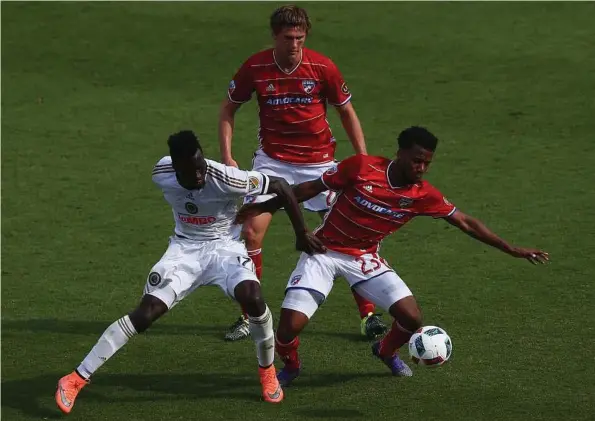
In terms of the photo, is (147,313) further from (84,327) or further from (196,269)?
(84,327)

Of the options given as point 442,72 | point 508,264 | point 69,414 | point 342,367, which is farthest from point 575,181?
point 69,414

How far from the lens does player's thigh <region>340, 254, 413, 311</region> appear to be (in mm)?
9836

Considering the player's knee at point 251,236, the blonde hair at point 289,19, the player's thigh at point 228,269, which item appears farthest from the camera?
the player's knee at point 251,236

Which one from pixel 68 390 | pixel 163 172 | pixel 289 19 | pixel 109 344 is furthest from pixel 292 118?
pixel 68 390

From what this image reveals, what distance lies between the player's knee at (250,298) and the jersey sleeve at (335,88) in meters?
2.47

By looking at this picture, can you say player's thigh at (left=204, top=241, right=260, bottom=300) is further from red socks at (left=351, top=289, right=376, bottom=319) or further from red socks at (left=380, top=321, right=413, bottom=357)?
red socks at (left=351, top=289, right=376, bottom=319)

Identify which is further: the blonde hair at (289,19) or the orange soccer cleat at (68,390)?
the blonde hair at (289,19)

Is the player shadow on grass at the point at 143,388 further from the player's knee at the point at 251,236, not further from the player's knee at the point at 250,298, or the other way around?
the player's knee at the point at 251,236

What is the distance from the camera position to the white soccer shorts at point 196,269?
956 cm

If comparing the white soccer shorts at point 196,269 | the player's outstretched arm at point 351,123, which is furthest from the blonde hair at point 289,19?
the white soccer shorts at point 196,269

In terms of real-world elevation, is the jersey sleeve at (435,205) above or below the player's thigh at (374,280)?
above

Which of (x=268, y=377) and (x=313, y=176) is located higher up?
(x=313, y=176)

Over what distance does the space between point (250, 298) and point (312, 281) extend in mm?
633

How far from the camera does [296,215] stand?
9711mm
